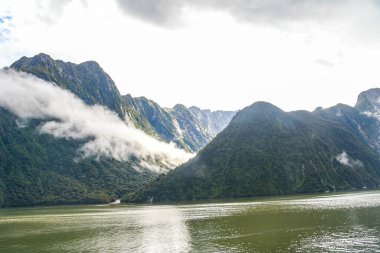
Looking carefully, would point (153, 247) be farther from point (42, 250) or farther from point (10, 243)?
point (10, 243)

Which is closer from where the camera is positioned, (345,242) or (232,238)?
(345,242)

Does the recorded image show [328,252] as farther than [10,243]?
No

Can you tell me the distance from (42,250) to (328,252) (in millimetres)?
74619

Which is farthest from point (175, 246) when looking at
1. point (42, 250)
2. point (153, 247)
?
point (42, 250)

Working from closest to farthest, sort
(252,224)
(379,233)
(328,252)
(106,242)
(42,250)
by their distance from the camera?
(328,252)
(379,233)
(42,250)
(106,242)
(252,224)

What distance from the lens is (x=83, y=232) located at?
14450 cm

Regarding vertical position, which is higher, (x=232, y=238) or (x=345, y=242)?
(x=232, y=238)

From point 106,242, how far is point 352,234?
70.8 meters

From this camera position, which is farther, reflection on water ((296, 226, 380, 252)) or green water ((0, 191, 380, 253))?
green water ((0, 191, 380, 253))

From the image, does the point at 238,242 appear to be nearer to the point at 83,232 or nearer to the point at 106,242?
the point at 106,242

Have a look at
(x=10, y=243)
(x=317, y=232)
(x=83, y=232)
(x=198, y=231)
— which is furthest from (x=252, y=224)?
(x=10, y=243)

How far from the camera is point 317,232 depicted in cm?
10875

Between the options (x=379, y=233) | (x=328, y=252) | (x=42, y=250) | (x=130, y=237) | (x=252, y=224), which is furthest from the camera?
(x=252, y=224)

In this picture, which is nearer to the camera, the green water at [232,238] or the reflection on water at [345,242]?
the reflection on water at [345,242]
